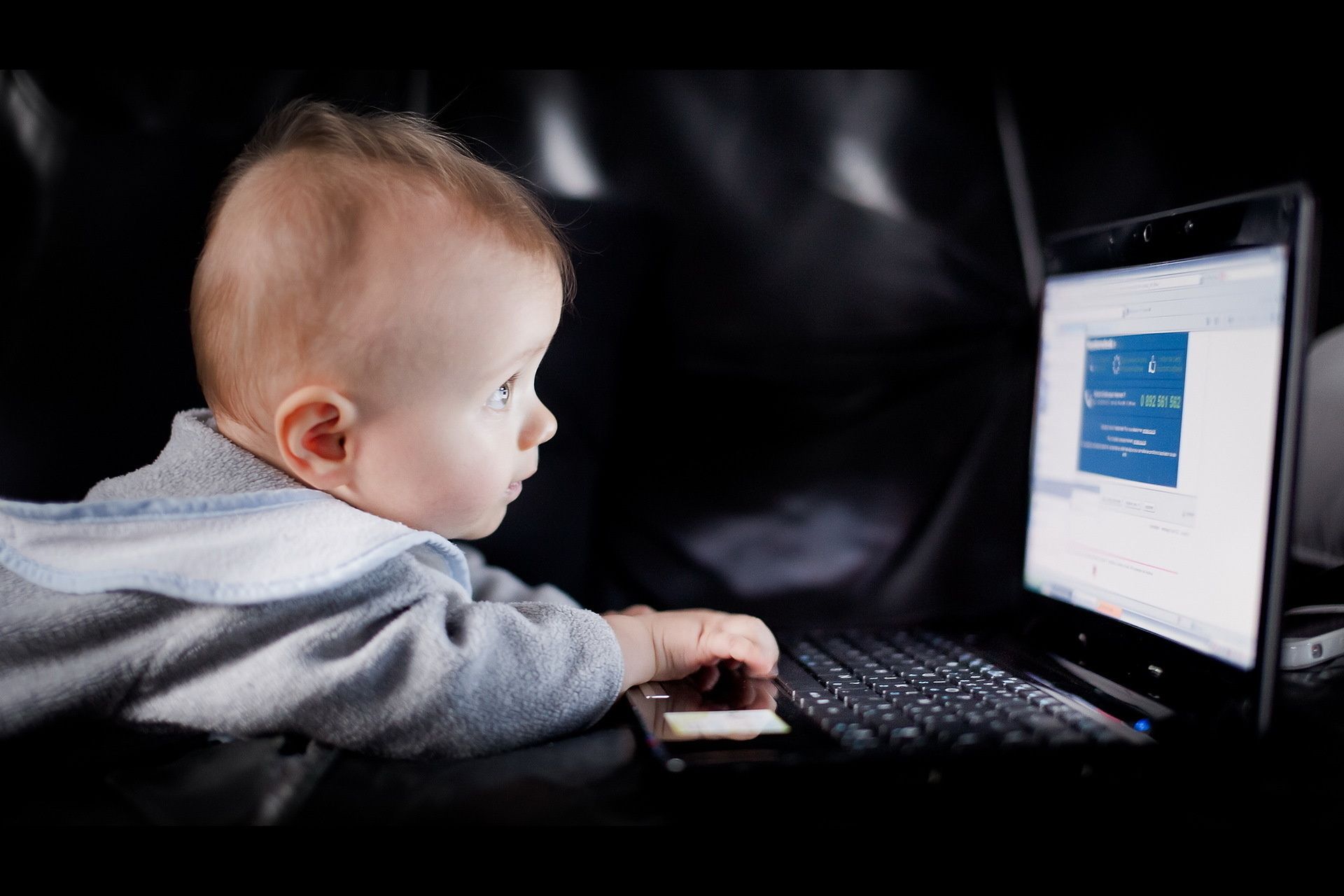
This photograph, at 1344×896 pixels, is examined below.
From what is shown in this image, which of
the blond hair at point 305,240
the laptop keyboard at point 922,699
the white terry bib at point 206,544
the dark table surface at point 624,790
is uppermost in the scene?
the blond hair at point 305,240

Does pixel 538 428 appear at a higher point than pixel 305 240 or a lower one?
lower

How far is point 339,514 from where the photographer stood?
2.25 feet

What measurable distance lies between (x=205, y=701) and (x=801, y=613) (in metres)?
0.64

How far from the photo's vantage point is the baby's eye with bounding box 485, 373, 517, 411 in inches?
30.8

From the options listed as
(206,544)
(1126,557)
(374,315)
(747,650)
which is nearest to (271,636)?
(206,544)

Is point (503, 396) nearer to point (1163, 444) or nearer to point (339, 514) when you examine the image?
point (339, 514)

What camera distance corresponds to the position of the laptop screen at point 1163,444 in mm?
643

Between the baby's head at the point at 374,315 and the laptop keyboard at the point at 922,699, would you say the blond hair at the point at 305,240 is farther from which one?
the laptop keyboard at the point at 922,699

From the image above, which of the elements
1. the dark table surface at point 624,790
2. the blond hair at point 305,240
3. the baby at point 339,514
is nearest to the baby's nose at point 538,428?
the baby at point 339,514

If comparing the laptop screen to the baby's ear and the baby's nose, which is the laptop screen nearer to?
the baby's nose

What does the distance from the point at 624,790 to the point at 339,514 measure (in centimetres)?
28

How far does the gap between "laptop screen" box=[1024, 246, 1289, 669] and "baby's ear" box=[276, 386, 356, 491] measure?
0.61 metres

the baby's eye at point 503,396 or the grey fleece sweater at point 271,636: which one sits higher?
the baby's eye at point 503,396

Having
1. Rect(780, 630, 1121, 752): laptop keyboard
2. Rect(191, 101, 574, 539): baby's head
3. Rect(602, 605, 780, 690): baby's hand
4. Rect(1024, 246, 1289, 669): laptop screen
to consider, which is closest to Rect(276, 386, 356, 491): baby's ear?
Rect(191, 101, 574, 539): baby's head
